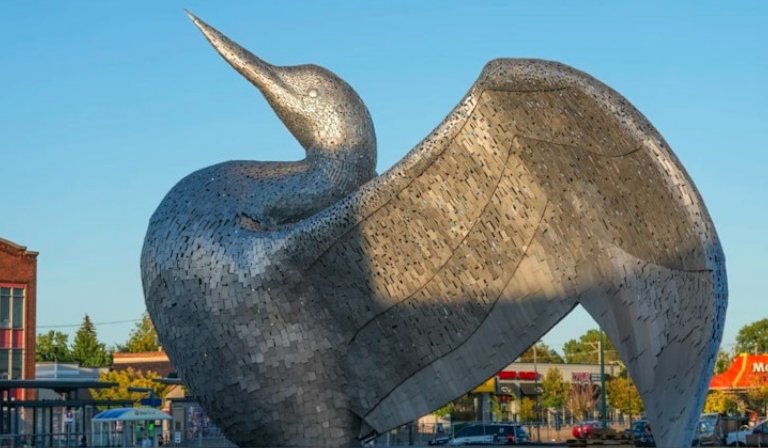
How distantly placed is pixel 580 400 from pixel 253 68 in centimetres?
5616

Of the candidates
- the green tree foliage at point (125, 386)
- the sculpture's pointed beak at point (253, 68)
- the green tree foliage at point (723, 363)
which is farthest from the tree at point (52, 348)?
the sculpture's pointed beak at point (253, 68)

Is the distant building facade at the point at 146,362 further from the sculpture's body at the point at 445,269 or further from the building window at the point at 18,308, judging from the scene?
the sculpture's body at the point at 445,269

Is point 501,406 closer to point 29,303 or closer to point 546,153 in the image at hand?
point 29,303

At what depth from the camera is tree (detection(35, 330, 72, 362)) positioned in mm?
95000

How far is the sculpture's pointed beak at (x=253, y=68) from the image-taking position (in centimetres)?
1986

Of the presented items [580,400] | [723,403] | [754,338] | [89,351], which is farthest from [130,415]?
[754,338]

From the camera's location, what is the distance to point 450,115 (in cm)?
1577

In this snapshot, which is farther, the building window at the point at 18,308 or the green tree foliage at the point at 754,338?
the green tree foliage at the point at 754,338

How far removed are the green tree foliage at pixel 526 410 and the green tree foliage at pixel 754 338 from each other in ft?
127

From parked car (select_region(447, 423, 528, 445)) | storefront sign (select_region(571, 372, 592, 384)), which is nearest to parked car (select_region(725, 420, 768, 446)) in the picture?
parked car (select_region(447, 423, 528, 445))

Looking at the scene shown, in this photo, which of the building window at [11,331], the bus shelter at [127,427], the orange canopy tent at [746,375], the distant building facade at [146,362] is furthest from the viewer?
the distant building facade at [146,362]

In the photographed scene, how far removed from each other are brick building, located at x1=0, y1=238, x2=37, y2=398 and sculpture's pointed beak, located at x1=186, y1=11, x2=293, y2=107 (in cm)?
3204

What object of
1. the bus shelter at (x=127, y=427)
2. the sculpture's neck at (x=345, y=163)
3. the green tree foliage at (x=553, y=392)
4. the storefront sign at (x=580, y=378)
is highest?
the sculpture's neck at (x=345, y=163)

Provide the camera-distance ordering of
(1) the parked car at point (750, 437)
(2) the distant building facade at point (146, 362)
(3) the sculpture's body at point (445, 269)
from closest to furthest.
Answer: (3) the sculpture's body at point (445, 269) < (1) the parked car at point (750, 437) < (2) the distant building facade at point (146, 362)
